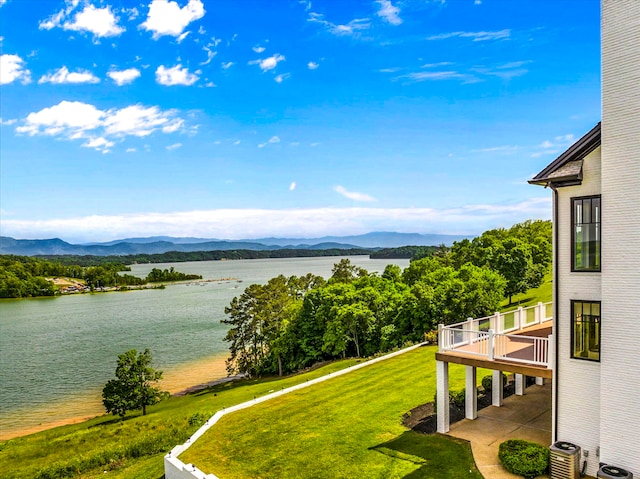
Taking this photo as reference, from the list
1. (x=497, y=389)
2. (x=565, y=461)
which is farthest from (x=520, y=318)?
(x=565, y=461)

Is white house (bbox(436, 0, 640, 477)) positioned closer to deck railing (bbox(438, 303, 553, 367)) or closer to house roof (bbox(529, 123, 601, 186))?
house roof (bbox(529, 123, 601, 186))

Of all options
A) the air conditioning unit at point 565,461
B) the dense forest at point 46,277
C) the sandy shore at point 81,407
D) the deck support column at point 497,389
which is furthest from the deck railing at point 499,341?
the dense forest at point 46,277

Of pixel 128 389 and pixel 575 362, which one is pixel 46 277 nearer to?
pixel 128 389

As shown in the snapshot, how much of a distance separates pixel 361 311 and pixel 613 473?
23.1 meters

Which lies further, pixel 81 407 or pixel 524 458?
pixel 81 407

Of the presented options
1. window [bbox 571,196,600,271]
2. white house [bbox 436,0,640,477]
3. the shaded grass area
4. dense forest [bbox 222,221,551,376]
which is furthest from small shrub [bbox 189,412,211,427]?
window [bbox 571,196,600,271]

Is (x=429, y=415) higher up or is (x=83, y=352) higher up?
(x=429, y=415)

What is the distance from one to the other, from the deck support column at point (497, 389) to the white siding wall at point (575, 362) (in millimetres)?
3508

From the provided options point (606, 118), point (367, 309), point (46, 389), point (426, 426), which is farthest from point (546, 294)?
point (46, 389)

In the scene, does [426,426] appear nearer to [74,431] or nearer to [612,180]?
[612,180]

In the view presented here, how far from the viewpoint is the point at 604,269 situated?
9.34 metres

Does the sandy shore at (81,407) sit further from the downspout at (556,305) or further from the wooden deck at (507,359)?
the downspout at (556,305)

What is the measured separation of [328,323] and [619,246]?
25384 mm

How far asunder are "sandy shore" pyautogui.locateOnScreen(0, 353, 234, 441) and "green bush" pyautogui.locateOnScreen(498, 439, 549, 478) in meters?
26.1
